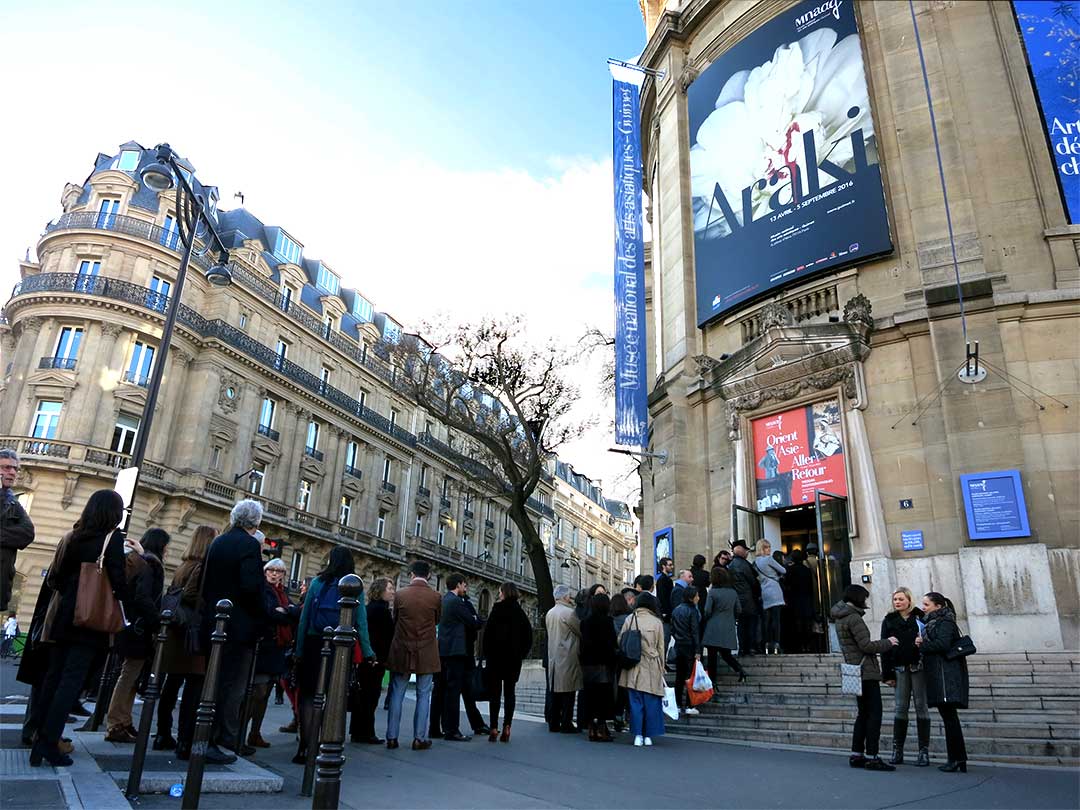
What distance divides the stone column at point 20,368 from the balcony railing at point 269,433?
10.3m

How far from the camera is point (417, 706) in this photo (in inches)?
272

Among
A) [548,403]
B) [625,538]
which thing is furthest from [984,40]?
[625,538]

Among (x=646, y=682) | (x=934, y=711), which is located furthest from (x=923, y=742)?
(x=646, y=682)

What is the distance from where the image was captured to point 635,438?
57.7 feet

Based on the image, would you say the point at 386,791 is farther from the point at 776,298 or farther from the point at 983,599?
the point at 776,298

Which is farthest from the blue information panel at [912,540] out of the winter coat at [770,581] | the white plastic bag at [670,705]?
the white plastic bag at [670,705]

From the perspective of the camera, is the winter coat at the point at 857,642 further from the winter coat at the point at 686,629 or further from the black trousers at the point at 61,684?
the black trousers at the point at 61,684

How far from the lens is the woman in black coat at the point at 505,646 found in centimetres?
804

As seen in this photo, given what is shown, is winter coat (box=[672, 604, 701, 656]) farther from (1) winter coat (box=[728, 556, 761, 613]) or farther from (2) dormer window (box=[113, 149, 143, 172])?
(2) dormer window (box=[113, 149, 143, 172])

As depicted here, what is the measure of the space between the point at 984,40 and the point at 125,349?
106 feet

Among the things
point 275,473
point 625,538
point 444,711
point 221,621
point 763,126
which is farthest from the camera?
point 625,538

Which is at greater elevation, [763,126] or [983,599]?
[763,126]

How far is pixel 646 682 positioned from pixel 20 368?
105 feet

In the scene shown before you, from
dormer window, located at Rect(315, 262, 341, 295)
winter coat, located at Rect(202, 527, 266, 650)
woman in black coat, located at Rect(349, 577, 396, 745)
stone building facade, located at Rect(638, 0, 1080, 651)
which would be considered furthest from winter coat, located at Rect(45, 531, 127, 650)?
dormer window, located at Rect(315, 262, 341, 295)
